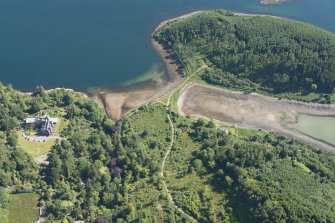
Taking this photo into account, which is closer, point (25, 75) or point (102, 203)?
point (102, 203)

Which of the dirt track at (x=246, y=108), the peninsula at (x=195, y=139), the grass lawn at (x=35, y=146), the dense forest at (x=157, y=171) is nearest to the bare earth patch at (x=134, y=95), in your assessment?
the peninsula at (x=195, y=139)

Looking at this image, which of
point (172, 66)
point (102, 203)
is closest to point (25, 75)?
point (172, 66)

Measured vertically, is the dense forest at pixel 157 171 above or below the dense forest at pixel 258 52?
below

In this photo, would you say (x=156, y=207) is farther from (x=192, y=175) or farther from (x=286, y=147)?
(x=286, y=147)

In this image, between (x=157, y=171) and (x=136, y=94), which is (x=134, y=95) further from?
(x=157, y=171)

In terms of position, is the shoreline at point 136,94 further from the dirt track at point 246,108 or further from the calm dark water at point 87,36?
the dirt track at point 246,108

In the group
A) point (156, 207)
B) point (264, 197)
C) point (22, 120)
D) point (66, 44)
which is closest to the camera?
point (264, 197)
